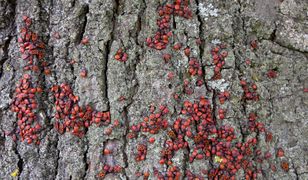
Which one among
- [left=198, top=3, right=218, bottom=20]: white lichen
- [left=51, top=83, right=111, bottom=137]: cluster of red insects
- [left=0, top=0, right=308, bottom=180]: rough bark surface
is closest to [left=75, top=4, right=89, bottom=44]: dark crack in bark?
[left=0, top=0, right=308, bottom=180]: rough bark surface

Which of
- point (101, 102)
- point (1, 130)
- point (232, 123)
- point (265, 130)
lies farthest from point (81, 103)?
point (265, 130)

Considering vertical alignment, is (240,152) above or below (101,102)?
below

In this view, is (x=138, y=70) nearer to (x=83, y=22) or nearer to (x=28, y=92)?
(x=83, y=22)

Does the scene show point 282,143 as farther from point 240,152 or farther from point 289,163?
point 240,152

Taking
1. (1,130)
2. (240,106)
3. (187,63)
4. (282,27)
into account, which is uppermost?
(282,27)

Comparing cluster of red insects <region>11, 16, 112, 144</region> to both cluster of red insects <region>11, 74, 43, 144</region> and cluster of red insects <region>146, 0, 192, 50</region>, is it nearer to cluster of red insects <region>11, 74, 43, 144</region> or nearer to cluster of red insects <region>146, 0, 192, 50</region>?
cluster of red insects <region>11, 74, 43, 144</region>

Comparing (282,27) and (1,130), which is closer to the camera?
(1,130)
